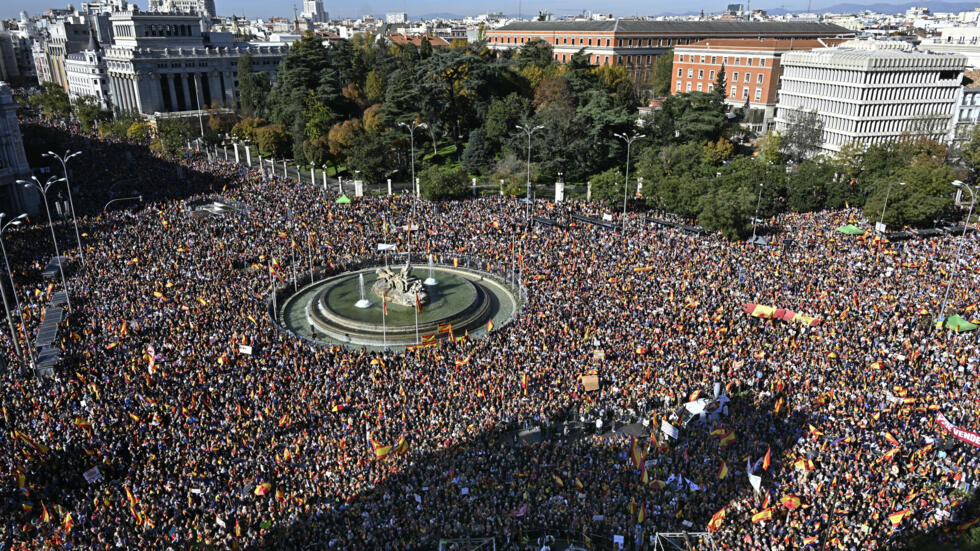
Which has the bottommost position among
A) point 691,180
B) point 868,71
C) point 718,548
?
point 718,548

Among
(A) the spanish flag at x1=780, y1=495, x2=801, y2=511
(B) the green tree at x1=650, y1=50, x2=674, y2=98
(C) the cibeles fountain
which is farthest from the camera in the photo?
(B) the green tree at x1=650, y1=50, x2=674, y2=98

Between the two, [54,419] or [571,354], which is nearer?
[54,419]

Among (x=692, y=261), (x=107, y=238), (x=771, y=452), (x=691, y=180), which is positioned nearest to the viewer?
(x=771, y=452)

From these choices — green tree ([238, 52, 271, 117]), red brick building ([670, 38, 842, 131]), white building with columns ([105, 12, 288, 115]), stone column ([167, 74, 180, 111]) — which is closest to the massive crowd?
red brick building ([670, 38, 842, 131])

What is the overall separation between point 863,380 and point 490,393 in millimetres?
14068

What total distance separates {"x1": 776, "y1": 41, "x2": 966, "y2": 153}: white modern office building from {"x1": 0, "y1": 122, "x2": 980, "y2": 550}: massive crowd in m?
31.9

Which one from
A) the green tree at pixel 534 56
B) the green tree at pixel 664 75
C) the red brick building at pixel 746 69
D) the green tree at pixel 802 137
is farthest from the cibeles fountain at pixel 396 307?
the green tree at pixel 664 75

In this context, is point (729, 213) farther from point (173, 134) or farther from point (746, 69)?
point (173, 134)

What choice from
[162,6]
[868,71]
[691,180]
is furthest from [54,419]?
[162,6]

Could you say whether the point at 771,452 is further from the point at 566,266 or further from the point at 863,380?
the point at 566,266

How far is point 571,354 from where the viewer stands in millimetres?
28266

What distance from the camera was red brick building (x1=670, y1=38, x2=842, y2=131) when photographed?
78.1 metres

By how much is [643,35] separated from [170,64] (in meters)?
70.6

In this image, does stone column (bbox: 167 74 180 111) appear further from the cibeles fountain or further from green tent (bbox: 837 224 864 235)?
green tent (bbox: 837 224 864 235)
